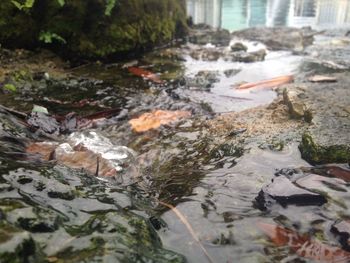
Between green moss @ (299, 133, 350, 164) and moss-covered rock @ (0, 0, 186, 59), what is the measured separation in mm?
5240

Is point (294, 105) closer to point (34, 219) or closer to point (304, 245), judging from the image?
point (304, 245)

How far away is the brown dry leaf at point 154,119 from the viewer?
4.57 meters

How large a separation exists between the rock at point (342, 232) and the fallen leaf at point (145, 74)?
15.3ft

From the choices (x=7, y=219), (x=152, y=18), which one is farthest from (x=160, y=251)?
(x=152, y=18)

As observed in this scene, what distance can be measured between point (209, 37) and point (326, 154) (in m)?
9.18

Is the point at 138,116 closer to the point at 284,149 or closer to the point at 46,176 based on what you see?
Result: the point at 284,149

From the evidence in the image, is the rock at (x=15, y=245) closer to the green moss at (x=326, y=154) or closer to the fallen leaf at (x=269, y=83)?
the green moss at (x=326, y=154)

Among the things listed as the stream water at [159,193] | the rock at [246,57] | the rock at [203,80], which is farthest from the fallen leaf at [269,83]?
the rock at [246,57]

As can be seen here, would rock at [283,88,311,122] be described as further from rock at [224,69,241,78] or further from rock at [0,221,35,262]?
rock at [0,221,35,262]

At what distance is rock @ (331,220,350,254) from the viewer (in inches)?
91.4

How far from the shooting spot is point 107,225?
2.04 m

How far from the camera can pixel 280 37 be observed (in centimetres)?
1257

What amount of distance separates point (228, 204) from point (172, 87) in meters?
3.87

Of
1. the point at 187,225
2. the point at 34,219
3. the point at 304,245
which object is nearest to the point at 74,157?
the point at 187,225
